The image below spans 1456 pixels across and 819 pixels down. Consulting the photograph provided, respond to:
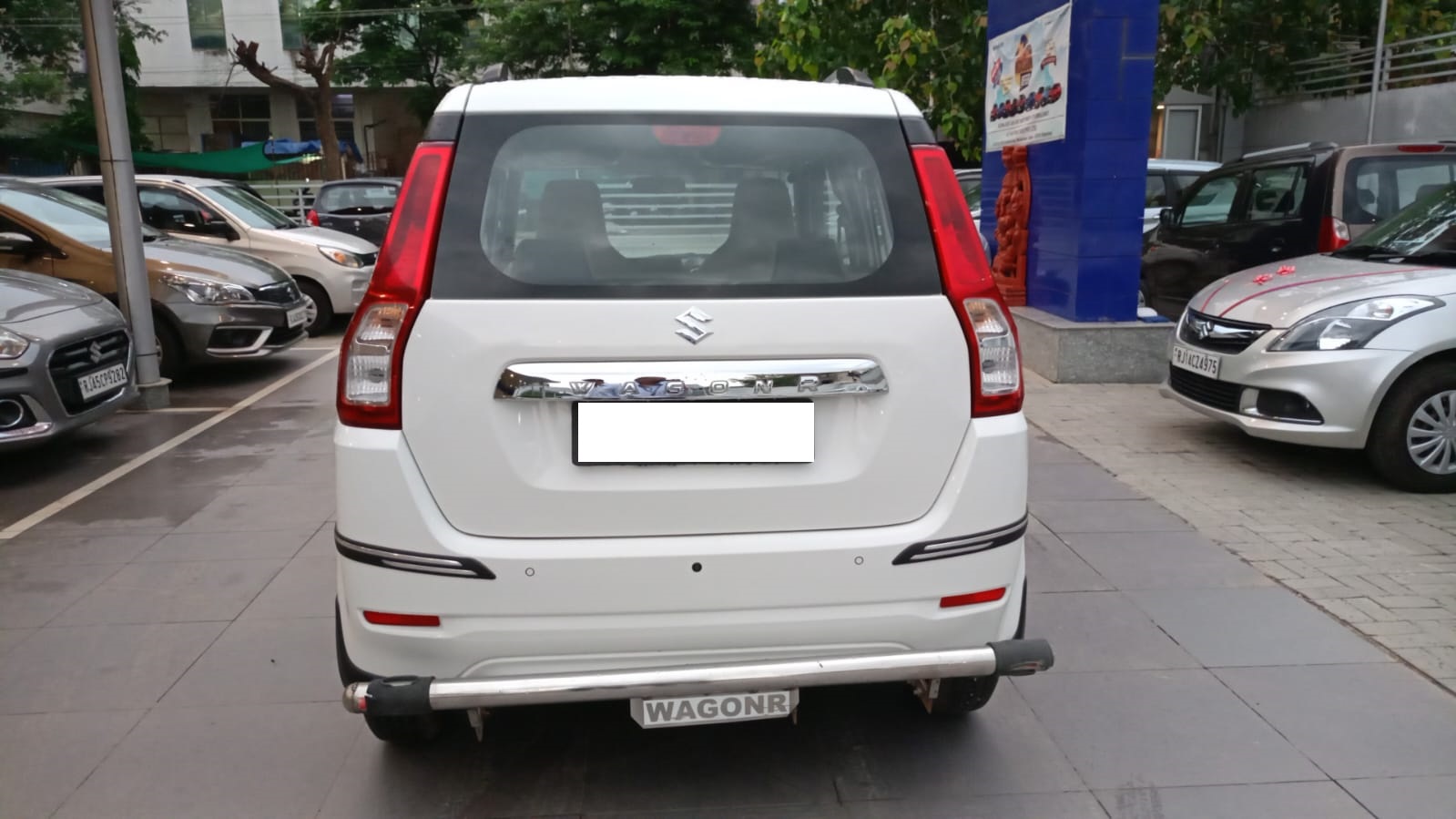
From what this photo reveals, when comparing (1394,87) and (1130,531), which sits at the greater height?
(1394,87)

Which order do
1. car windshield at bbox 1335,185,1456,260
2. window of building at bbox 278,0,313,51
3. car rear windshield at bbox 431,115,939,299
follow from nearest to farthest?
car rear windshield at bbox 431,115,939,299 < car windshield at bbox 1335,185,1456,260 < window of building at bbox 278,0,313,51

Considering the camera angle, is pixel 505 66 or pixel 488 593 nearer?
pixel 488 593

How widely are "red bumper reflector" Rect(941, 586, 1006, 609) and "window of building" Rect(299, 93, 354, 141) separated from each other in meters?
38.1

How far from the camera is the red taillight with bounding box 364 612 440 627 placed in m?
2.50

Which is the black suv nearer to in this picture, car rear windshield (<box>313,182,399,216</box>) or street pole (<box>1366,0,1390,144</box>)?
street pole (<box>1366,0,1390,144</box>)

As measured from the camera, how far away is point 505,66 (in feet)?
10.3

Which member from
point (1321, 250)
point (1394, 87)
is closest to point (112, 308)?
point (1321, 250)

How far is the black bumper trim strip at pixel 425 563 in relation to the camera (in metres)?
2.47

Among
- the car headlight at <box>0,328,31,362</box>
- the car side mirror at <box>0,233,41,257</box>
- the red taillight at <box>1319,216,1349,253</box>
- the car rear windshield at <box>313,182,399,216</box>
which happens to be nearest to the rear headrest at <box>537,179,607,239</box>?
the car headlight at <box>0,328,31,362</box>

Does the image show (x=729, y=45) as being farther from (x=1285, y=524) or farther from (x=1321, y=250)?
(x=1285, y=524)

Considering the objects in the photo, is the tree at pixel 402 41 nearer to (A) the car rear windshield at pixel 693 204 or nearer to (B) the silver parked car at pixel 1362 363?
(B) the silver parked car at pixel 1362 363

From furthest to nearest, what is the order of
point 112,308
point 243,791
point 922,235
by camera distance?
point 112,308
point 243,791
point 922,235

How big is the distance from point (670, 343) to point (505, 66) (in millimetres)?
1127

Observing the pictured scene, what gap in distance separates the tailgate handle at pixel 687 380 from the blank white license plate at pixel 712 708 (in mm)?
677
